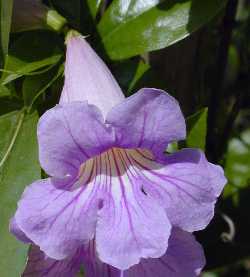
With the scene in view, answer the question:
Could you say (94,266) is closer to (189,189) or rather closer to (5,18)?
(189,189)

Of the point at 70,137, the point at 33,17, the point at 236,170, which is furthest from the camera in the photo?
→ the point at 236,170

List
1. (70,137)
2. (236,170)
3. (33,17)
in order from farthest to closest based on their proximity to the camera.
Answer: (236,170) → (33,17) → (70,137)

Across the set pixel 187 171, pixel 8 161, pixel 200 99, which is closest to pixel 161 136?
pixel 187 171

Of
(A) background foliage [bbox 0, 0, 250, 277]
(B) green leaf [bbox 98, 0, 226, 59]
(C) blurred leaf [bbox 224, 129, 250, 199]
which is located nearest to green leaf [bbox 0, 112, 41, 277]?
(A) background foliage [bbox 0, 0, 250, 277]

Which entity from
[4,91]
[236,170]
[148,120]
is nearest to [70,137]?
[148,120]

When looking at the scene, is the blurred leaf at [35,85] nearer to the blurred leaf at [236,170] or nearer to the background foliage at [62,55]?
the background foliage at [62,55]

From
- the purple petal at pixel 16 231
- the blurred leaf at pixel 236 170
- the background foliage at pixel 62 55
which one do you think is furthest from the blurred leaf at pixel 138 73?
the blurred leaf at pixel 236 170
